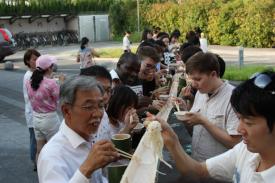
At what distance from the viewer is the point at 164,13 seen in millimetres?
31734

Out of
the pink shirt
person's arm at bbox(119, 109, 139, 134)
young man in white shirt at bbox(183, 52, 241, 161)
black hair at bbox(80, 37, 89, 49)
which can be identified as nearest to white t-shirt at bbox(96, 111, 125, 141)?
person's arm at bbox(119, 109, 139, 134)

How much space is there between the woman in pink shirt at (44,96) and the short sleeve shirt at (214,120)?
2599 mm

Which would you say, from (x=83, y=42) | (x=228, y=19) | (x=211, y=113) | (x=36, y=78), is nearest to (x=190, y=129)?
(x=211, y=113)

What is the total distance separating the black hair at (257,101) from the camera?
1.98 m

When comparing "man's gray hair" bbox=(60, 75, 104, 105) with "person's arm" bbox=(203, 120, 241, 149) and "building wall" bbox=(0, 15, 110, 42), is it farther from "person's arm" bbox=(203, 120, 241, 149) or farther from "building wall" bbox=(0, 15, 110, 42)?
"building wall" bbox=(0, 15, 110, 42)

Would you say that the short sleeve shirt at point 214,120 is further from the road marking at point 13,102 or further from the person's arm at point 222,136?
the road marking at point 13,102

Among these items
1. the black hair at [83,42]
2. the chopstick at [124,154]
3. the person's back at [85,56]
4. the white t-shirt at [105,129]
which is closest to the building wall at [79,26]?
the black hair at [83,42]

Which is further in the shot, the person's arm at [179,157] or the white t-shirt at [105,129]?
the white t-shirt at [105,129]

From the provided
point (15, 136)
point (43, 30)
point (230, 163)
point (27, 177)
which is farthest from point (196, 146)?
point (43, 30)

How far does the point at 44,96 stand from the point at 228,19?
2194 cm

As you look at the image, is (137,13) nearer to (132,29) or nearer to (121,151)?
(132,29)

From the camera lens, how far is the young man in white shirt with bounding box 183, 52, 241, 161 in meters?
3.12

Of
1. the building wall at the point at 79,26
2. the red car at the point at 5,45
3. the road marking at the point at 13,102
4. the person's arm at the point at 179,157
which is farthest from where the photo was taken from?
the building wall at the point at 79,26

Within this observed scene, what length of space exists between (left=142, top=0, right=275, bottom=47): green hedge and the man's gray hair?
22.5 meters
